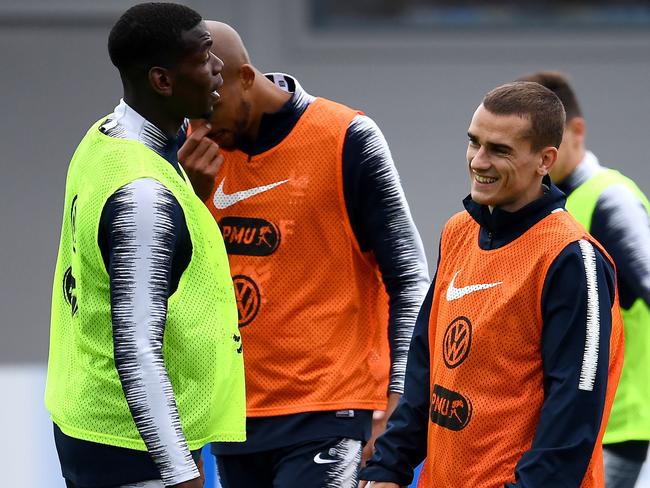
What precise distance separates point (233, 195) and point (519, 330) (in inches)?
43.6

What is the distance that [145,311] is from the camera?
2682 mm

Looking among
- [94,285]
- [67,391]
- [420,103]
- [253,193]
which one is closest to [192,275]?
[94,285]

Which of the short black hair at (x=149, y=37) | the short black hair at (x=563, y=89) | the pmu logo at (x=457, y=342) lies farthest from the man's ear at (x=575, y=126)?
the short black hair at (x=149, y=37)

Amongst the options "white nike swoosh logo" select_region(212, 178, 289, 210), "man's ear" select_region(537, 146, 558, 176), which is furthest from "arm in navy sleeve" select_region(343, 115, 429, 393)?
"man's ear" select_region(537, 146, 558, 176)

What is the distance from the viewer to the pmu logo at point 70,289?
113 inches

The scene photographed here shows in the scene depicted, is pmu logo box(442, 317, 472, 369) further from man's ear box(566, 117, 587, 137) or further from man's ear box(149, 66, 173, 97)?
man's ear box(566, 117, 587, 137)

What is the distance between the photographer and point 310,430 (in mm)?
3633

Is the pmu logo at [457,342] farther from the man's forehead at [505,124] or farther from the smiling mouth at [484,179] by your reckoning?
the man's forehead at [505,124]

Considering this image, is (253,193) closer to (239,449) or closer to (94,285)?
(239,449)

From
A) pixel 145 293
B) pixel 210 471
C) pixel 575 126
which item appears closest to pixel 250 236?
pixel 145 293

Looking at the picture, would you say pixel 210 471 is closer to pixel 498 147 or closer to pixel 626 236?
pixel 626 236

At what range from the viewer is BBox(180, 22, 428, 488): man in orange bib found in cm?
364

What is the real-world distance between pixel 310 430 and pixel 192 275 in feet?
3.07

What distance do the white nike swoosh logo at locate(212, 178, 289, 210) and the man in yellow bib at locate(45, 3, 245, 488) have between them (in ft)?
2.38
